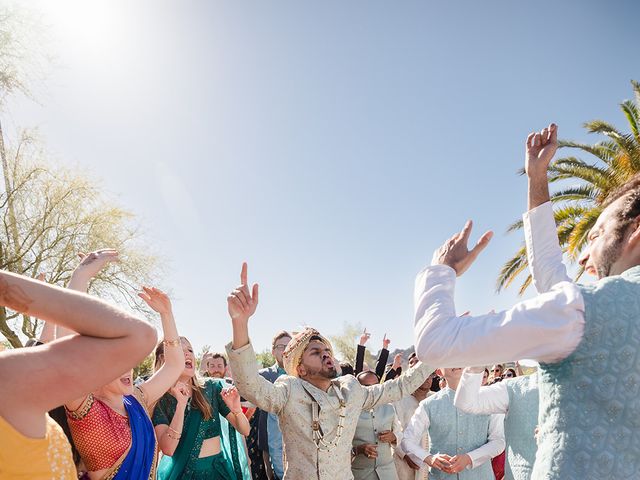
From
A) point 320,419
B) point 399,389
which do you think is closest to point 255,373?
point 320,419

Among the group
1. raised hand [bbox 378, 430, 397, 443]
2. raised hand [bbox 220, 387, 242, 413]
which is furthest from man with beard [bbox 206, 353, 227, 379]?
raised hand [bbox 220, 387, 242, 413]

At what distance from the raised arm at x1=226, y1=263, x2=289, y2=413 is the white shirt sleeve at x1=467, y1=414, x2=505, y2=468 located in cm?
204

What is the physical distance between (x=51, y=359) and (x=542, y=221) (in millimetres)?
1921

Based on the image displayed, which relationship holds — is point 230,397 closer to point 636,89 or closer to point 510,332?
point 510,332

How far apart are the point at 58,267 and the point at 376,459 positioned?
1495 cm

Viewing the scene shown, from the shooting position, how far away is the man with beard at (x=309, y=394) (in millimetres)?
3154

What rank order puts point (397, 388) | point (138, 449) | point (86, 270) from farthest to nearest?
point (397, 388) < point (138, 449) < point (86, 270)

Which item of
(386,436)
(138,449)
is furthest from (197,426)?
(386,436)

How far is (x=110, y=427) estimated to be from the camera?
2.61 meters

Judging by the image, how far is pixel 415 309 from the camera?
5.64ft

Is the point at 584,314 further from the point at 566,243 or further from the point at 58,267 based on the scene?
the point at 58,267

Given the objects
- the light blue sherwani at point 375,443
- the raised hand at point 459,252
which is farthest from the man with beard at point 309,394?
the raised hand at point 459,252

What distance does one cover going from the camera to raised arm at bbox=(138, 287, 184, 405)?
320cm

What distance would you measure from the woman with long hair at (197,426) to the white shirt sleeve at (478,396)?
6.08 feet
